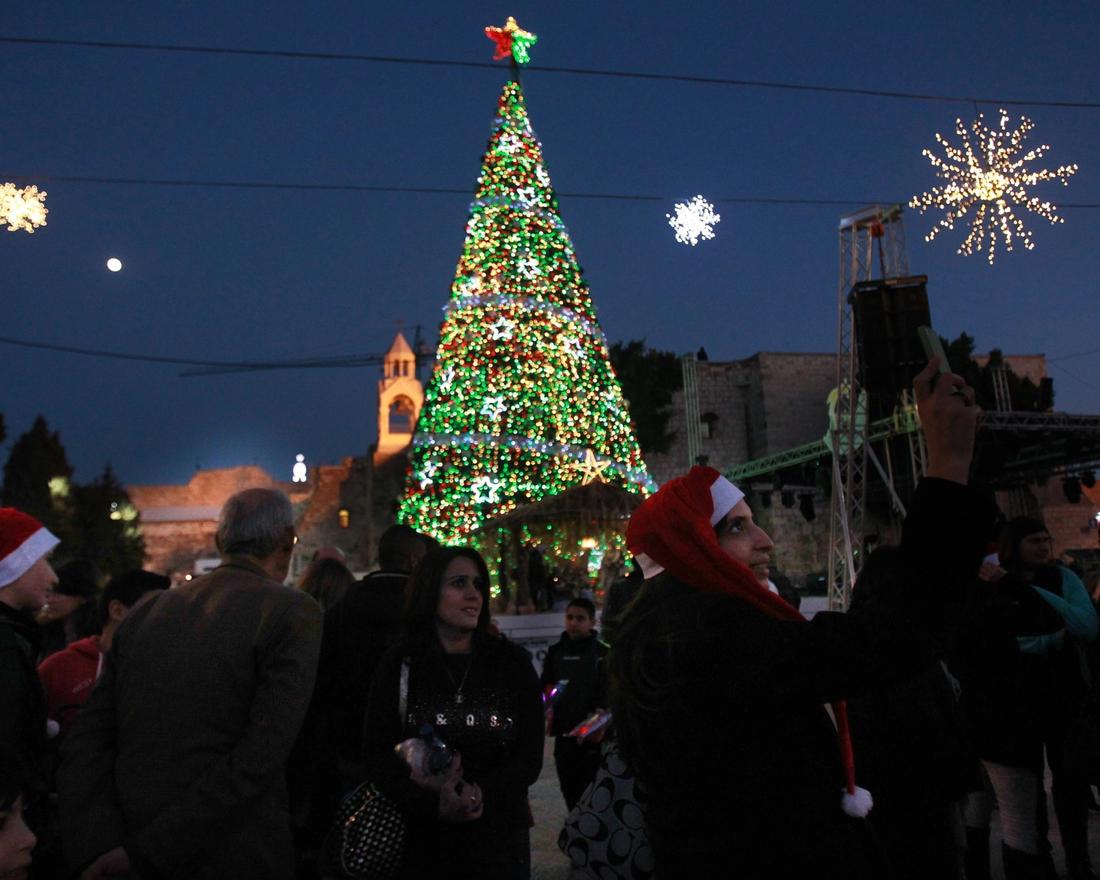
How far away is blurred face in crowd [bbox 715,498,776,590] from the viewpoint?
84.7 inches

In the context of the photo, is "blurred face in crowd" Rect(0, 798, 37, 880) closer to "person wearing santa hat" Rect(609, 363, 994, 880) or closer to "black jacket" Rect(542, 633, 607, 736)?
"person wearing santa hat" Rect(609, 363, 994, 880)

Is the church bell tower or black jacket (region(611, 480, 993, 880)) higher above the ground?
the church bell tower

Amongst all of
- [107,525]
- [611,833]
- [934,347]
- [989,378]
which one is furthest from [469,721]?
[107,525]

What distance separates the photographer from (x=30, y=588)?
2.71 meters

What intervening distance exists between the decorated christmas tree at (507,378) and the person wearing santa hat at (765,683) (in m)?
14.7

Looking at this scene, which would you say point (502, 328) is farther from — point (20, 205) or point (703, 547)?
point (703, 547)

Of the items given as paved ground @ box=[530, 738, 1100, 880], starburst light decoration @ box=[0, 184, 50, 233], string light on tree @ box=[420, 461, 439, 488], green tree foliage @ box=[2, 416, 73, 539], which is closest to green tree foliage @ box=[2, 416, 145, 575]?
green tree foliage @ box=[2, 416, 73, 539]

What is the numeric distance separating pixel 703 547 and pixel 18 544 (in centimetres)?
205

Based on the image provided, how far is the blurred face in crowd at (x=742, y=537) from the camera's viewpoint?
84.7 inches

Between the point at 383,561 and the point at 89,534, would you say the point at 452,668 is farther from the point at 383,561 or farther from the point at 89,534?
the point at 89,534

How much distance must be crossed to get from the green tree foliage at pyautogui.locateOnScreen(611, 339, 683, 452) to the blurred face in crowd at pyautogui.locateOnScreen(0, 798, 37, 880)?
91.1 feet

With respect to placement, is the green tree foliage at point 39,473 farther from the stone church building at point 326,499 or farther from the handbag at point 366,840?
the handbag at point 366,840

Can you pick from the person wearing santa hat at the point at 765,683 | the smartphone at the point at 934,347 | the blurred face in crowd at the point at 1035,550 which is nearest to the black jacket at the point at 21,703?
the person wearing santa hat at the point at 765,683

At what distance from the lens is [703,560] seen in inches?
75.1
